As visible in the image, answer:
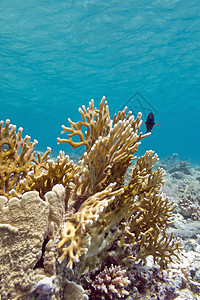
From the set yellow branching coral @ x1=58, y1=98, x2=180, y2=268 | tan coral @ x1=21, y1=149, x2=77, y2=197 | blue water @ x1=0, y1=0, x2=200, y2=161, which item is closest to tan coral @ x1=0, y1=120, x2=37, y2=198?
tan coral @ x1=21, y1=149, x2=77, y2=197

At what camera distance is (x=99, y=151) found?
2428mm

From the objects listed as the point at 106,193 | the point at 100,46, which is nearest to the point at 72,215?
the point at 106,193

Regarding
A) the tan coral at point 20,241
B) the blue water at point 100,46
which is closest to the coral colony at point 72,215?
the tan coral at point 20,241

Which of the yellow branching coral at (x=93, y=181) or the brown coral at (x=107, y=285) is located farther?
the brown coral at (x=107, y=285)

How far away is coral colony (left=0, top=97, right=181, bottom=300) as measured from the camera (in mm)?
1630

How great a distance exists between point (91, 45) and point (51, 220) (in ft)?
98.4

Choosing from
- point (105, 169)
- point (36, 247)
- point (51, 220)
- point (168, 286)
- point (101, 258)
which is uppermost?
point (105, 169)

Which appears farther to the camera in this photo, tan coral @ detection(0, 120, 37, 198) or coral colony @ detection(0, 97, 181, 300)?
tan coral @ detection(0, 120, 37, 198)

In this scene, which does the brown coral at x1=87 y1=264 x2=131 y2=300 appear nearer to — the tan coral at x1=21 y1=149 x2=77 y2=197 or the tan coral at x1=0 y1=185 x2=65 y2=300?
the tan coral at x1=0 y1=185 x2=65 y2=300

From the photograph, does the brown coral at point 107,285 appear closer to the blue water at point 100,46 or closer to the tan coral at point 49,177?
the tan coral at point 49,177

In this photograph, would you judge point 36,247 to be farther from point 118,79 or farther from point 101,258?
point 118,79

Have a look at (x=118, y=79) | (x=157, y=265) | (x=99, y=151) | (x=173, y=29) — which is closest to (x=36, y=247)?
(x=99, y=151)

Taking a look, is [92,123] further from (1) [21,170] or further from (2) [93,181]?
(1) [21,170]

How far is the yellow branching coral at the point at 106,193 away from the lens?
6.82ft
